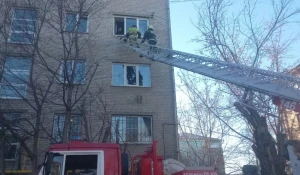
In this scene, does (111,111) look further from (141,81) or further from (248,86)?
(248,86)

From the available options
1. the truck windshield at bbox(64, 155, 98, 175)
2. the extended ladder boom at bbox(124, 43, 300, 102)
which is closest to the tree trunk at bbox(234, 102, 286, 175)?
the extended ladder boom at bbox(124, 43, 300, 102)

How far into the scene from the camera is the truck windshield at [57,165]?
606cm

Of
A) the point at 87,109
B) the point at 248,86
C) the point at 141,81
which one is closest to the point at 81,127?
the point at 87,109

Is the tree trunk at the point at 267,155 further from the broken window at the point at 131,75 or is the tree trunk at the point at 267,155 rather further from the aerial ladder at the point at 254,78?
the broken window at the point at 131,75

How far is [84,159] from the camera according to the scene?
6410mm

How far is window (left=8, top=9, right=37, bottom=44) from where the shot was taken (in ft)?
35.3

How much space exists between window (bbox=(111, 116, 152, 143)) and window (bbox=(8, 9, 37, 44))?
4886 mm

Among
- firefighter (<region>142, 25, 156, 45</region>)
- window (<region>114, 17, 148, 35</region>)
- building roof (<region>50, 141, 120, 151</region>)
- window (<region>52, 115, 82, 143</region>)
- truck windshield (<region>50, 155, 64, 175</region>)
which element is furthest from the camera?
window (<region>114, 17, 148, 35</region>)

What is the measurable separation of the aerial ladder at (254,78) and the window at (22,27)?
5.19 meters

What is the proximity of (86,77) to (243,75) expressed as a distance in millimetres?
7168

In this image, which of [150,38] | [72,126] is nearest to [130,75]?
[150,38]

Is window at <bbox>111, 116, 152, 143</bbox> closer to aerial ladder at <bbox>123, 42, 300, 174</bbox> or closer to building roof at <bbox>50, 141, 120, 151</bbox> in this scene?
aerial ladder at <bbox>123, 42, 300, 174</bbox>

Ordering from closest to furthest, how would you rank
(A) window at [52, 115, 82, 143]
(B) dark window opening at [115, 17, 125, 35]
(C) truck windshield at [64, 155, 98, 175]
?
(C) truck windshield at [64, 155, 98, 175] → (A) window at [52, 115, 82, 143] → (B) dark window opening at [115, 17, 125, 35]

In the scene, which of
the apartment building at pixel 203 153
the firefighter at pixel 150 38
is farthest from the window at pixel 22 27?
the apartment building at pixel 203 153
